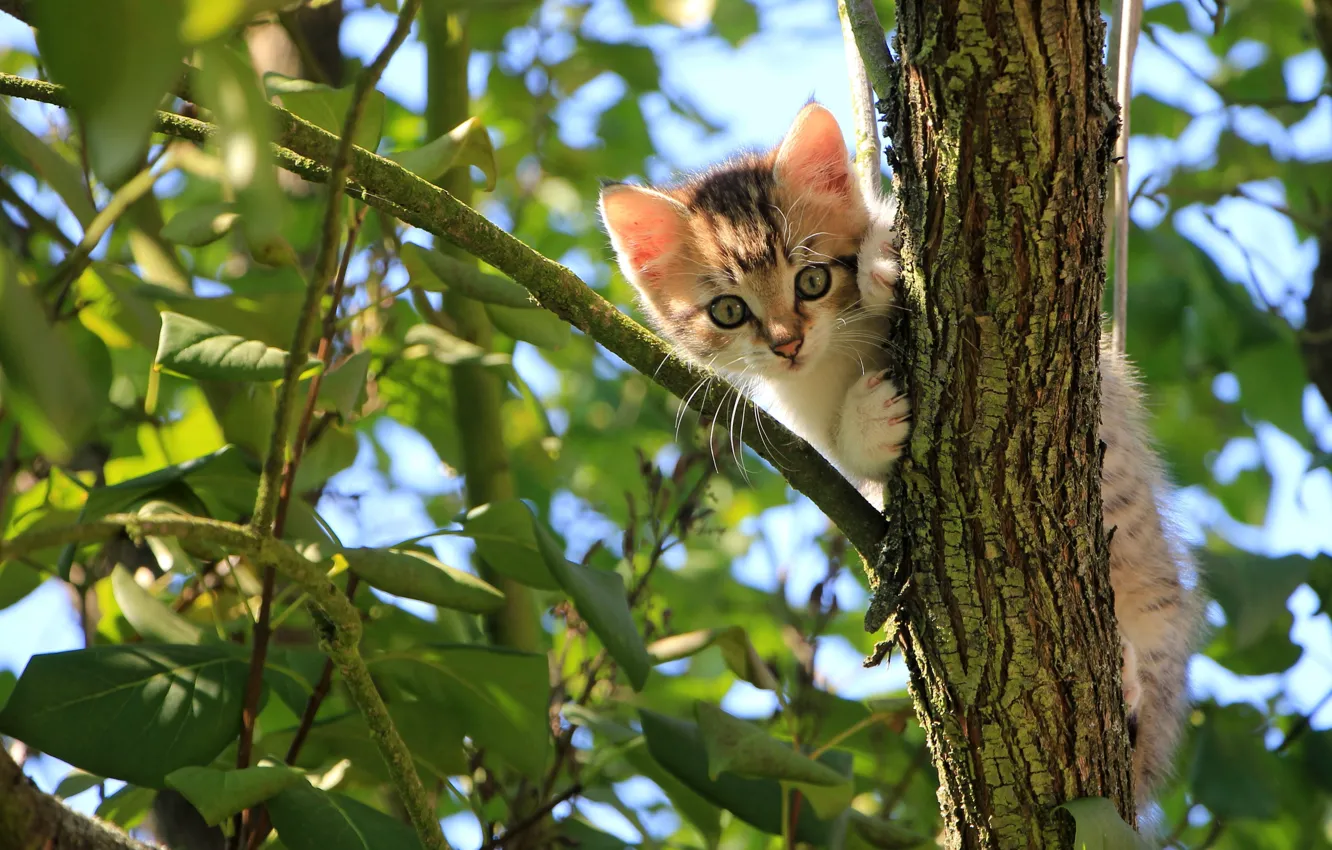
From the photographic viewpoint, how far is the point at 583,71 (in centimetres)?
369

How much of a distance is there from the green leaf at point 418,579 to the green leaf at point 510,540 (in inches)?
5.0

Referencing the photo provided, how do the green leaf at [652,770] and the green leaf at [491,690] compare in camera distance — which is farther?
the green leaf at [652,770]

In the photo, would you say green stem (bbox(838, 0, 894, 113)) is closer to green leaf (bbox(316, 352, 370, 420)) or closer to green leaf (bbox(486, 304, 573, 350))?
green leaf (bbox(486, 304, 573, 350))

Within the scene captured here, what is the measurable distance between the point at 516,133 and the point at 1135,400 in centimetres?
223

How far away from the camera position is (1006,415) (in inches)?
57.2

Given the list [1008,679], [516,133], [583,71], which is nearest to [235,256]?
[516,133]

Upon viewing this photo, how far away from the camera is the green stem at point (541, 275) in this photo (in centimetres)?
136

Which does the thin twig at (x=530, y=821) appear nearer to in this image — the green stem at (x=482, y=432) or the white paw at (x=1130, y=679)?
the green stem at (x=482, y=432)

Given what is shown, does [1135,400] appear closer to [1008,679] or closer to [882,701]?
[882,701]

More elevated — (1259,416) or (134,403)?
(134,403)

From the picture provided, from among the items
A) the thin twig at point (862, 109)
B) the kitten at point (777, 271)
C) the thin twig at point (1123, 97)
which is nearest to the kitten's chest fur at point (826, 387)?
the kitten at point (777, 271)

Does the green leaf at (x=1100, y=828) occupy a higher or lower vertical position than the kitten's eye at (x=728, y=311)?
lower

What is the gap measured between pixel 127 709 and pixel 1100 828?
1295 mm

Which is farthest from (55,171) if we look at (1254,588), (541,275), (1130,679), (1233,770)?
(1233,770)
